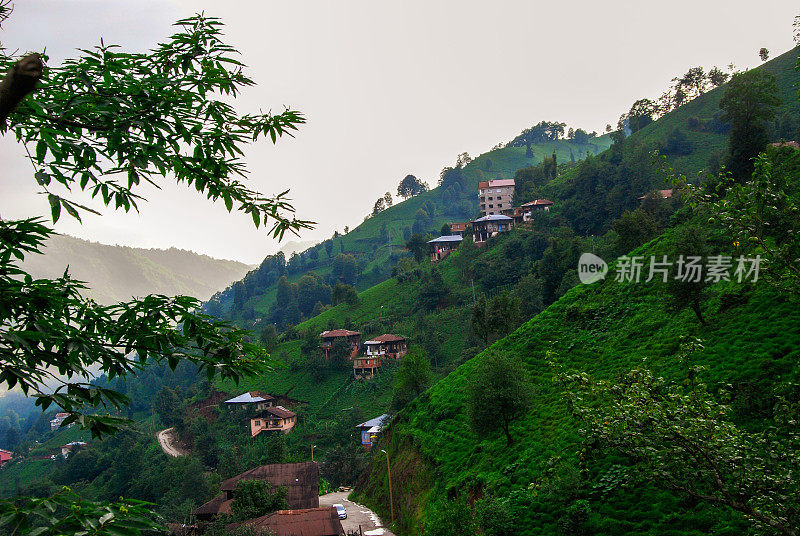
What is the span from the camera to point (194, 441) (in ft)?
214

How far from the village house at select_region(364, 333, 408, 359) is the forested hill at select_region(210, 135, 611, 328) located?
43.7m

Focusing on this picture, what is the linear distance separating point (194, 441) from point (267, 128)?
68175 mm

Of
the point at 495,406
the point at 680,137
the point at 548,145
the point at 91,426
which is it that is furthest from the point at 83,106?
the point at 548,145

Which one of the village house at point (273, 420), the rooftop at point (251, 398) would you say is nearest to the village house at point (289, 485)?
the village house at point (273, 420)

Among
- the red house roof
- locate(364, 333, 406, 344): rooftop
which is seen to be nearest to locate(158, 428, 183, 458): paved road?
the red house roof

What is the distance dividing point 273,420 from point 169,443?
19.6m

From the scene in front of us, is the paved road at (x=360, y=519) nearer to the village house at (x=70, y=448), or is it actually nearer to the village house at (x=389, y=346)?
the village house at (x=389, y=346)

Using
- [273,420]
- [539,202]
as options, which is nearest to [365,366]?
[273,420]

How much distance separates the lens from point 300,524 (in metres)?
25.9

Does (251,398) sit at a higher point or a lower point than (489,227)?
lower

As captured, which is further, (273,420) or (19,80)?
(273,420)

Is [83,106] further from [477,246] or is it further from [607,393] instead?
[477,246]

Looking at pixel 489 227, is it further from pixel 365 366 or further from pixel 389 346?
pixel 365 366

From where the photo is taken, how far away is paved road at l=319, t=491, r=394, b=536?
30.8 metres
